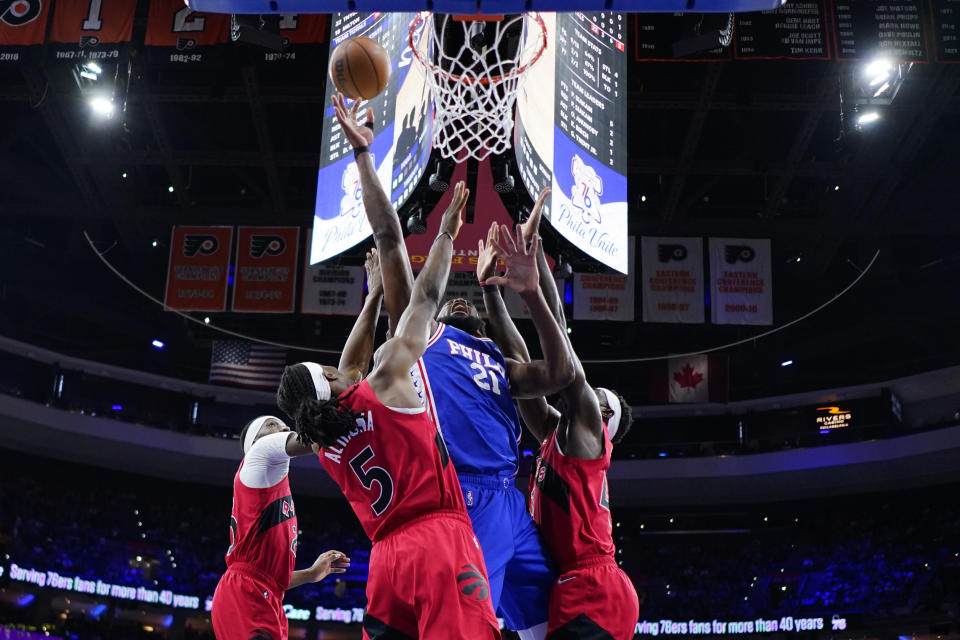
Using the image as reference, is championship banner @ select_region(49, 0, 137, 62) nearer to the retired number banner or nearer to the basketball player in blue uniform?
the basketball player in blue uniform

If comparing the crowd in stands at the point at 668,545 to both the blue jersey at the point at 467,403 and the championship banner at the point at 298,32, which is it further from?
the blue jersey at the point at 467,403

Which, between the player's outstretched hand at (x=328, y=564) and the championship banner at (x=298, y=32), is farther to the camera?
the championship banner at (x=298, y=32)

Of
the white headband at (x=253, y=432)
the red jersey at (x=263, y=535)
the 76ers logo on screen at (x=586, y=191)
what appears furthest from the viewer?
the 76ers logo on screen at (x=586, y=191)

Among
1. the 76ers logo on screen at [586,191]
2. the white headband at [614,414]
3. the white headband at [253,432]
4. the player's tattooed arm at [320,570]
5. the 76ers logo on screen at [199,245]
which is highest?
the 76ers logo on screen at [199,245]

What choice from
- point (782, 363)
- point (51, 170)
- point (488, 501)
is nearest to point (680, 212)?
point (782, 363)

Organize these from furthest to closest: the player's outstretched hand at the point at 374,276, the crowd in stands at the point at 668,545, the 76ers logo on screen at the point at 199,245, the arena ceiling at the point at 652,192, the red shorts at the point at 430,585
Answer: the crowd in stands at the point at 668,545
the 76ers logo on screen at the point at 199,245
the arena ceiling at the point at 652,192
the player's outstretched hand at the point at 374,276
the red shorts at the point at 430,585

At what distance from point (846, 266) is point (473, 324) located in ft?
54.5

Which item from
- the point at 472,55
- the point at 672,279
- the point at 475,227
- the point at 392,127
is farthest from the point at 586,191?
the point at 672,279

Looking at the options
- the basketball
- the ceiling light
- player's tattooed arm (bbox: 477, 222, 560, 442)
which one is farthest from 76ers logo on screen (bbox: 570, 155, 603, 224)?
the ceiling light

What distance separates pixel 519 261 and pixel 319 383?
40.4 inches

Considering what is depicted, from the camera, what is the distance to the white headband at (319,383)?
12.3 ft

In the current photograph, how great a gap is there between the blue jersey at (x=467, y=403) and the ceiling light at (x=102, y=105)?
9.56m

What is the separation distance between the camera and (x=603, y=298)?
14.7 metres

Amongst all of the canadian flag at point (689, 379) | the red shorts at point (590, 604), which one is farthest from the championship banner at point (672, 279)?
the red shorts at point (590, 604)
